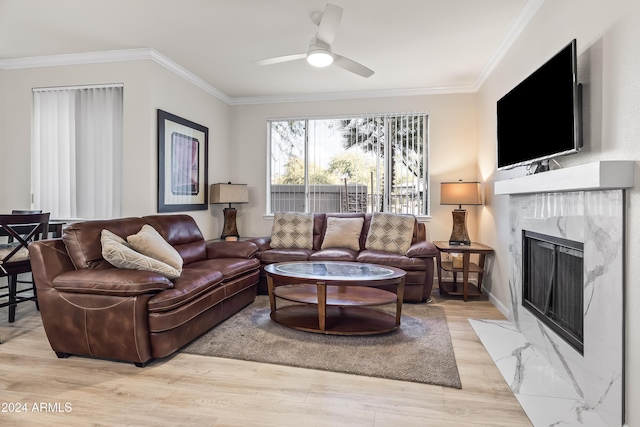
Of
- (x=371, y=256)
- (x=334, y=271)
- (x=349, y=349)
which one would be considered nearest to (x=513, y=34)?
(x=371, y=256)

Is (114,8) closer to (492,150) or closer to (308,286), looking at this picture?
(308,286)

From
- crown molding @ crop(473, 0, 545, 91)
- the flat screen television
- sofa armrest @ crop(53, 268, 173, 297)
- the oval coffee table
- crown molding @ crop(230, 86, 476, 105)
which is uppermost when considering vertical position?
crown molding @ crop(230, 86, 476, 105)

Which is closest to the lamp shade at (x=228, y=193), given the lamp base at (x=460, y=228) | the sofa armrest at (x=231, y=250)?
the sofa armrest at (x=231, y=250)

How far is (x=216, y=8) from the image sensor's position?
2.96m

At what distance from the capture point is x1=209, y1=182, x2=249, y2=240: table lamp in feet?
16.0

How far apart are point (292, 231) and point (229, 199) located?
984 mm

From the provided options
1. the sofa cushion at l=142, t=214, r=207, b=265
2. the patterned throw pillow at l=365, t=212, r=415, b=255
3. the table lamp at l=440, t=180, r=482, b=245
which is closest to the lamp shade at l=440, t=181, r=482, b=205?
the table lamp at l=440, t=180, r=482, b=245

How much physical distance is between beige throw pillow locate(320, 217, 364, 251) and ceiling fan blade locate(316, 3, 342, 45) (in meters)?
2.33

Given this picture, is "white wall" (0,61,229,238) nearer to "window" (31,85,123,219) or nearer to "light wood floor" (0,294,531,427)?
"window" (31,85,123,219)

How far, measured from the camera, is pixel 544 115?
2.40 metres

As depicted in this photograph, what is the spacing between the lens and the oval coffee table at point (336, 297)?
2895 millimetres

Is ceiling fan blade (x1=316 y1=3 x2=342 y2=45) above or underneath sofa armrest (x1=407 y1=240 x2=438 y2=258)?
above

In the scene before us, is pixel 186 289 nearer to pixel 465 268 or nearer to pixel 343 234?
pixel 343 234

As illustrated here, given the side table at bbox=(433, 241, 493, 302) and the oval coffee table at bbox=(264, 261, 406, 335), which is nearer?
the oval coffee table at bbox=(264, 261, 406, 335)
